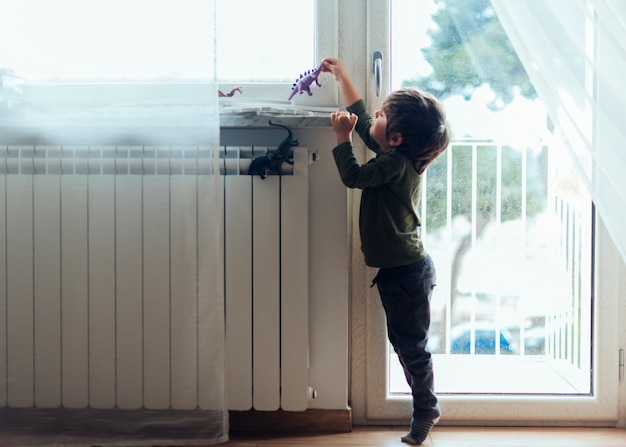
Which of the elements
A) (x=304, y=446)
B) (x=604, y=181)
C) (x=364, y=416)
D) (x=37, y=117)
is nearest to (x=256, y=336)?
(x=304, y=446)

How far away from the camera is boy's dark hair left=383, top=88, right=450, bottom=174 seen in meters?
1.74

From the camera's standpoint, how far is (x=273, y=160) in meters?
1.74

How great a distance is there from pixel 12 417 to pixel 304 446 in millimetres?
701

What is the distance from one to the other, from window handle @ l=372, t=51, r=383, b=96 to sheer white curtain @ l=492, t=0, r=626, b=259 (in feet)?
1.18

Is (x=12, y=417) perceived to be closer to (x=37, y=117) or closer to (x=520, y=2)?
(x=37, y=117)

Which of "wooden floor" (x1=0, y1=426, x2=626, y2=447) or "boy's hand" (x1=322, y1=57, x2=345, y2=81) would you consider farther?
"boy's hand" (x1=322, y1=57, x2=345, y2=81)

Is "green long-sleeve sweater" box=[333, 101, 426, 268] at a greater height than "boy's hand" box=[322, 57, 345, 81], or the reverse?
"boy's hand" box=[322, 57, 345, 81]

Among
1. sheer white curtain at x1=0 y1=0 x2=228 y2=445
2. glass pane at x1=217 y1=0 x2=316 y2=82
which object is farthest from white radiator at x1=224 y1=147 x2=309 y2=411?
glass pane at x1=217 y1=0 x2=316 y2=82

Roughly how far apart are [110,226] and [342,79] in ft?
2.28

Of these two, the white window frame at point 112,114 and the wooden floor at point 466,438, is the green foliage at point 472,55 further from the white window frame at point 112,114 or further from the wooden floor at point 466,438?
the wooden floor at point 466,438

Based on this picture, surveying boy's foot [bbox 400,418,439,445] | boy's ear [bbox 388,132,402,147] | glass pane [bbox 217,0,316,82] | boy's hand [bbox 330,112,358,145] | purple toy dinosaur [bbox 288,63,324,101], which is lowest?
boy's foot [bbox 400,418,439,445]

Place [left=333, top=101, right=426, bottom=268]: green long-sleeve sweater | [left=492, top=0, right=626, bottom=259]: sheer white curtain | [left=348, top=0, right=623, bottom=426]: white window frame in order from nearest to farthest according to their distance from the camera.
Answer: [left=492, top=0, right=626, bottom=259]: sheer white curtain < [left=333, top=101, right=426, bottom=268]: green long-sleeve sweater < [left=348, top=0, right=623, bottom=426]: white window frame

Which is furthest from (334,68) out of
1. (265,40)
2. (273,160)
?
(273,160)

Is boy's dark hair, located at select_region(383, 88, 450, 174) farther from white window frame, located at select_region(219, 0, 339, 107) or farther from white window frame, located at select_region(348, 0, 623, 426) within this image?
white window frame, located at select_region(348, 0, 623, 426)
